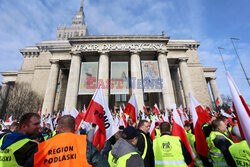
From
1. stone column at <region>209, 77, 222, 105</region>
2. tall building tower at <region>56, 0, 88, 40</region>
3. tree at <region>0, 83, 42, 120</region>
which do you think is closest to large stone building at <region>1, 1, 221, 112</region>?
tree at <region>0, 83, 42, 120</region>

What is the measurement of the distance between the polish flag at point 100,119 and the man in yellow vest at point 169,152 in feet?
3.98

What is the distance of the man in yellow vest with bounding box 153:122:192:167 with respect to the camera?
255 cm

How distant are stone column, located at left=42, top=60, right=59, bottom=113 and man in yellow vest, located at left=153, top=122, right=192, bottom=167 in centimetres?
2519

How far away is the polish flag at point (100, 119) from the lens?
3.03 metres

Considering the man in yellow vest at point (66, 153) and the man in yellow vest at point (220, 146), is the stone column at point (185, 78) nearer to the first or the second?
the man in yellow vest at point (220, 146)

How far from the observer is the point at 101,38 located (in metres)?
25.1

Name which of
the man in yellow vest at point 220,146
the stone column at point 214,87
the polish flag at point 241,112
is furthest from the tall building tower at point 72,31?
the polish flag at point 241,112

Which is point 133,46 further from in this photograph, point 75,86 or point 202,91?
point 202,91

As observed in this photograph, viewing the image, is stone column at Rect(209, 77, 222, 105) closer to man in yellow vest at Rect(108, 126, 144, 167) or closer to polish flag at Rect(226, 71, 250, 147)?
polish flag at Rect(226, 71, 250, 147)

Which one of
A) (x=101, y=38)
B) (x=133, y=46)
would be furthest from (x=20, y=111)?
(x=133, y=46)

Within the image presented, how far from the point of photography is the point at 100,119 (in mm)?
3119

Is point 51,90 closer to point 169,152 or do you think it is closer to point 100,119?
point 100,119

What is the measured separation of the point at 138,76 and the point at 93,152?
21.6 metres

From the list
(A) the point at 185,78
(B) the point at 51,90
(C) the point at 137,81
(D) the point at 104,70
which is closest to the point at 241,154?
(C) the point at 137,81
